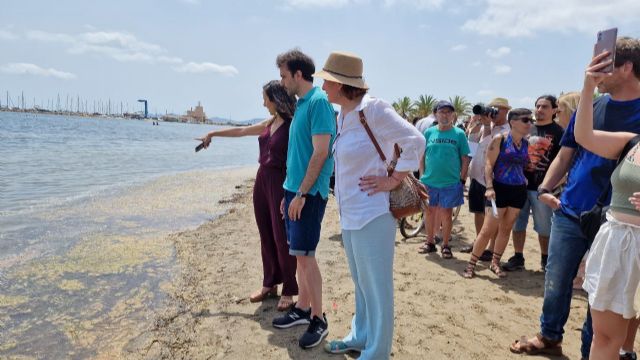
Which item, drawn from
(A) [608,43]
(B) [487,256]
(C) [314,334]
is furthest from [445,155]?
(A) [608,43]

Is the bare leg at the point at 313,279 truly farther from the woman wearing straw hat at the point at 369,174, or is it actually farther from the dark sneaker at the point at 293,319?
the woman wearing straw hat at the point at 369,174

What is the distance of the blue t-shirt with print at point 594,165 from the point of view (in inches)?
92.4

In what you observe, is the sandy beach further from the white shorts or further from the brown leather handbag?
the white shorts

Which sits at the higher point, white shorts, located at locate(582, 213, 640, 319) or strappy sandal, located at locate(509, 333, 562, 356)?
white shorts, located at locate(582, 213, 640, 319)

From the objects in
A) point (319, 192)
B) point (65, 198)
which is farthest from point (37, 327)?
point (65, 198)

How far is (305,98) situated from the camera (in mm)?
3104

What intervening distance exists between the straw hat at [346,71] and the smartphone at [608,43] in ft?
3.93

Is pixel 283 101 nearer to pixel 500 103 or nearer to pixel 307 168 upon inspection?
pixel 307 168

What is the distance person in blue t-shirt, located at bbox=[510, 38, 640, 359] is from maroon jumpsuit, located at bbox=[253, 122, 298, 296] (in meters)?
1.96

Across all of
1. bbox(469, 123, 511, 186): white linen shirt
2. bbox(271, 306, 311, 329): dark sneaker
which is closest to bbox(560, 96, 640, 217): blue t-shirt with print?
bbox(271, 306, 311, 329): dark sneaker

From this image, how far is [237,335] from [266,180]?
1.34 metres

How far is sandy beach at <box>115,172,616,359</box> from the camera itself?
3332 mm

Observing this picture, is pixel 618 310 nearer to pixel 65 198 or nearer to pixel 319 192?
pixel 319 192

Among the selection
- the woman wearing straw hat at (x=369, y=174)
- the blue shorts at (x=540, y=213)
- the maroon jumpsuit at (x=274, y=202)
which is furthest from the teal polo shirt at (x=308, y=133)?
the blue shorts at (x=540, y=213)
